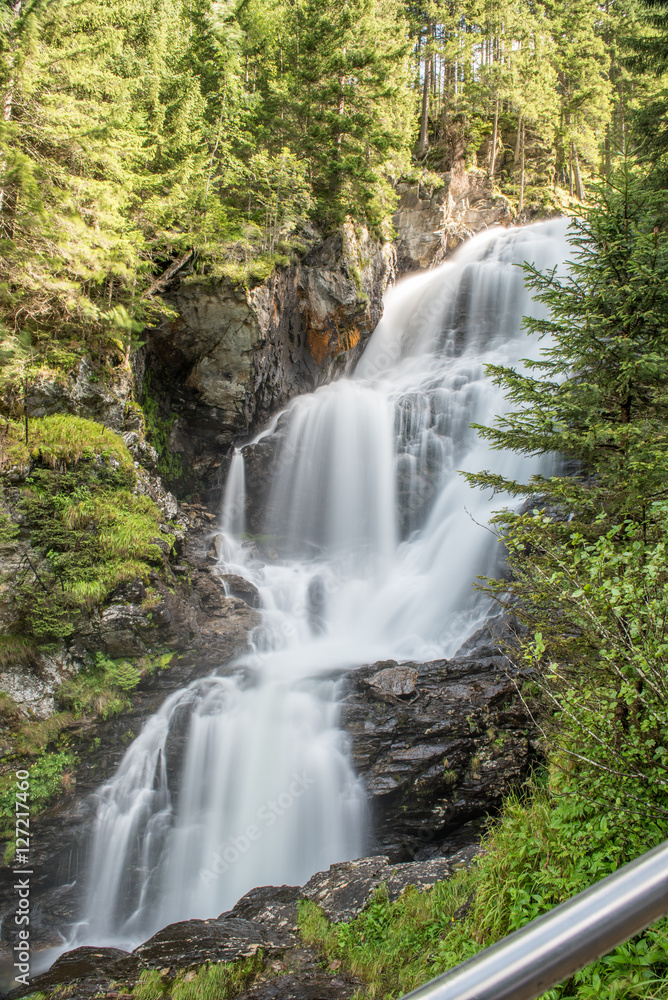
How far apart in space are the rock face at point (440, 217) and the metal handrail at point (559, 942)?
24.5 metres

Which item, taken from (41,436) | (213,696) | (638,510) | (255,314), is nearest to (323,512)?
(255,314)

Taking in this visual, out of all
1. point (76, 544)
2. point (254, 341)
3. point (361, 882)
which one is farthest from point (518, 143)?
point (361, 882)

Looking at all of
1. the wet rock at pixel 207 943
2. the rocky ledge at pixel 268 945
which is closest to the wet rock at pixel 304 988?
the rocky ledge at pixel 268 945

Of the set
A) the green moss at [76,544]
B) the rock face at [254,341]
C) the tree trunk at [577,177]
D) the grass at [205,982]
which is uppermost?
the tree trunk at [577,177]

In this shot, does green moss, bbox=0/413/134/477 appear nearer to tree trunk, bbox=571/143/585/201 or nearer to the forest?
the forest

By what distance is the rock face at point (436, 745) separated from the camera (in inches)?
272

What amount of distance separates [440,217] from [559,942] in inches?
1031

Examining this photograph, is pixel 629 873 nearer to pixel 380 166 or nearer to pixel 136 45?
pixel 136 45

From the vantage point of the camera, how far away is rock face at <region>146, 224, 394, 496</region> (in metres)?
12.7

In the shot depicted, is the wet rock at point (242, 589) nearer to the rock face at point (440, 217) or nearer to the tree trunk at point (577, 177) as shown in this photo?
the rock face at point (440, 217)

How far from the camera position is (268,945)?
4.81m

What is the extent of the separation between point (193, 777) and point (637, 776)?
7126mm

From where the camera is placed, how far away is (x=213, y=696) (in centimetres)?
891

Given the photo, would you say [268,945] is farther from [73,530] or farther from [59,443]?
[59,443]
